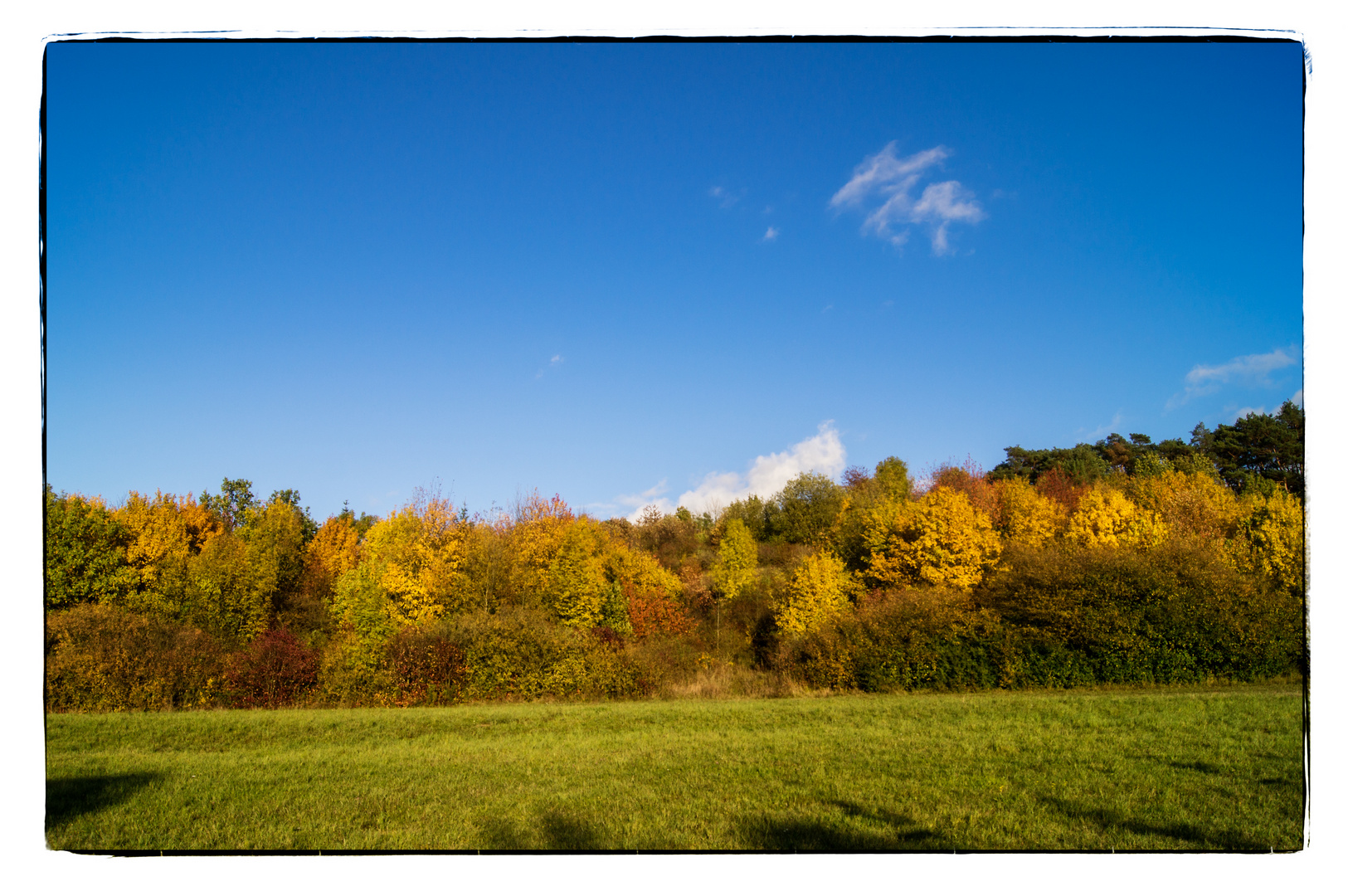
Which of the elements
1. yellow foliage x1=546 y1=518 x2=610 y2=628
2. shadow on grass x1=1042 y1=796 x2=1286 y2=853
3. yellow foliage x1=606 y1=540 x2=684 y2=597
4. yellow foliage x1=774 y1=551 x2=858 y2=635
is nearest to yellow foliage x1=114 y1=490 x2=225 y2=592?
yellow foliage x1=546 y1=518 x2=610 y2=628

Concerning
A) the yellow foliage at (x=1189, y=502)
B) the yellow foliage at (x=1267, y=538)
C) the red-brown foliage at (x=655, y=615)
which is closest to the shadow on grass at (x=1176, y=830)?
the yellow foliage at (x=1267, y=538)

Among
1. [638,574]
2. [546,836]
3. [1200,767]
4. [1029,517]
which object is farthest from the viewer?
[638,574]

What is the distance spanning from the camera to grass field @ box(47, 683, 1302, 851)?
4602 mm

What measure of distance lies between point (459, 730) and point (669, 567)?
21.0 feet

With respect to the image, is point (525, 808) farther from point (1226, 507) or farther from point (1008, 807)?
point (1226, 507)

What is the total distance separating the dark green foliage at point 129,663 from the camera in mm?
7762

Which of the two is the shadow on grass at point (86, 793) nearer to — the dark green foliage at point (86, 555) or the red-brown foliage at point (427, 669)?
the dark green foliage at point (86, 555)

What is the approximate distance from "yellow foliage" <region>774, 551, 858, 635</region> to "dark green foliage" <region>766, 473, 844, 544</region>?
986 mm

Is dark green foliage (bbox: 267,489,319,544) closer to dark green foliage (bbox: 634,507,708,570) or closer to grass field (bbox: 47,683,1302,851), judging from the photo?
grass field (bbox: 47,683,1302,851)

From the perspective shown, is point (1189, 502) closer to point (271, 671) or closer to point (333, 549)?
point (333, 549)

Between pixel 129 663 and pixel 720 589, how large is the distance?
9316mm

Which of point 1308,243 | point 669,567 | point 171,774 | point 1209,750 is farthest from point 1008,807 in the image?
point 669,567

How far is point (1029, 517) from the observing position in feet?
42.6

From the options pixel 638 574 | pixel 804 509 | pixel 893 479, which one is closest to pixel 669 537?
pixel 638 574
